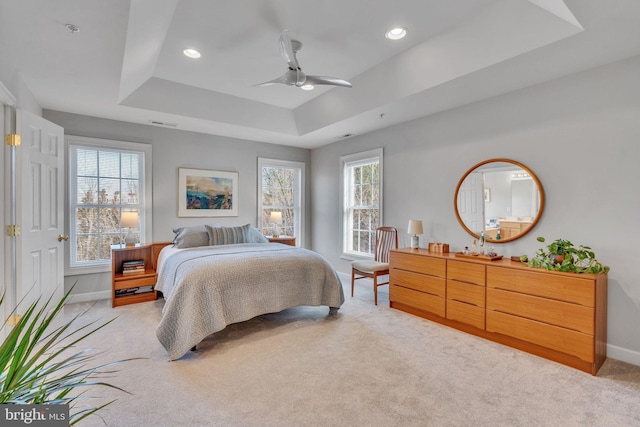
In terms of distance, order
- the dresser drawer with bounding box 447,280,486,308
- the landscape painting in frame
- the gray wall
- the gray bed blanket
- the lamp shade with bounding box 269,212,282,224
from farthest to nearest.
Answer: the lamp shade with bounding box 269,212,282,224 < the landscape painting in frame < the gray wall < the dresser drawer with bounding box 447,280,486,308 < the gray bed blanket

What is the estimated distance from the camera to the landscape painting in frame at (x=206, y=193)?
4.96 m

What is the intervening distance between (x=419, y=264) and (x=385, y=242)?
0.96 meters

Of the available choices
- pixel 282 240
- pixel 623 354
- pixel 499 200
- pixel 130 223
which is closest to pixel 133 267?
pixel 130 223

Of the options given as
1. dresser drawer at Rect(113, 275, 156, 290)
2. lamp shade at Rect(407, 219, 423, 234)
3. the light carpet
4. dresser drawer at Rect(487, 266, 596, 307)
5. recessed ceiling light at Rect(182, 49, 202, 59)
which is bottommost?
the light carpet

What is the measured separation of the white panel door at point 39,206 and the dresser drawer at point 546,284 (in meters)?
4.06

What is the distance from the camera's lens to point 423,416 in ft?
6.50

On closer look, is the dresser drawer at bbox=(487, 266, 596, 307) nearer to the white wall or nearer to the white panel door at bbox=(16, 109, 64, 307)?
the white wall

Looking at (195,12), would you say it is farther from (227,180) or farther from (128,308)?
(128,308)

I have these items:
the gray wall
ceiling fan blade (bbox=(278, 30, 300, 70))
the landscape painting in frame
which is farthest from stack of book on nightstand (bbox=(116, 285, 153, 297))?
ceiling fan blade (bbox=(278, 30, 300, 70))

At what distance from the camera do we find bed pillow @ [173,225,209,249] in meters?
4.21

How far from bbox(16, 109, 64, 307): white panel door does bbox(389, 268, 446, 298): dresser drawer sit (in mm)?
3557

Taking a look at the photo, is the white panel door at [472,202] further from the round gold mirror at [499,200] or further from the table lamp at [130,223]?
the table lamp at [130,223]

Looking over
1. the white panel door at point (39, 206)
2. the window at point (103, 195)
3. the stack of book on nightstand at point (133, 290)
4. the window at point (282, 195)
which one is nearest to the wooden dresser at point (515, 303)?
the window at point (282, 195)

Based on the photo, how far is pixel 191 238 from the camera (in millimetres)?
4270
